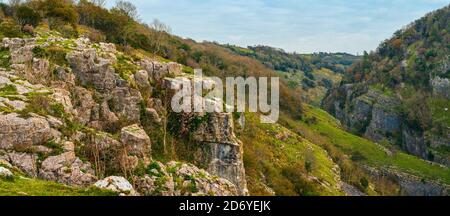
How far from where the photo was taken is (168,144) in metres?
41.0

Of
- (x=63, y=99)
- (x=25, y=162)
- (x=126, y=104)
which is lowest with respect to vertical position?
(x=25, y=162)

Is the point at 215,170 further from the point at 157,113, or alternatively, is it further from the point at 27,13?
the point at 27,13

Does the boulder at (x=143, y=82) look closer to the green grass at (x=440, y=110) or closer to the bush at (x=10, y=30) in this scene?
the bush at (x=10, y=30)

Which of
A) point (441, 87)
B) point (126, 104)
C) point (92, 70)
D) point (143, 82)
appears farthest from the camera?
point (441, 87)

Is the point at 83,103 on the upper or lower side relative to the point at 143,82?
lower

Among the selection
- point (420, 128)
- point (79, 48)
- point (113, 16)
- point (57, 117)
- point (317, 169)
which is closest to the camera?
point (57, 117)

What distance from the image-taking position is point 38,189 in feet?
69.5

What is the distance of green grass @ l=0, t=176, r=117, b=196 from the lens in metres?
20.2

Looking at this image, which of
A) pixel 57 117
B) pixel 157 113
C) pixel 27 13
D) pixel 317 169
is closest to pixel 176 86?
pixel 157 113

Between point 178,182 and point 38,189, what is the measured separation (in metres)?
13.2

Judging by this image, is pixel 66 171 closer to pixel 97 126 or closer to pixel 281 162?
pixel 97 126

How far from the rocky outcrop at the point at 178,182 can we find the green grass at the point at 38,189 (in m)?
9.07

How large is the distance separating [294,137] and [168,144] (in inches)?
2827

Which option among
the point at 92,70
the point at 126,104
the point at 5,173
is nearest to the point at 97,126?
the point at 126,104
